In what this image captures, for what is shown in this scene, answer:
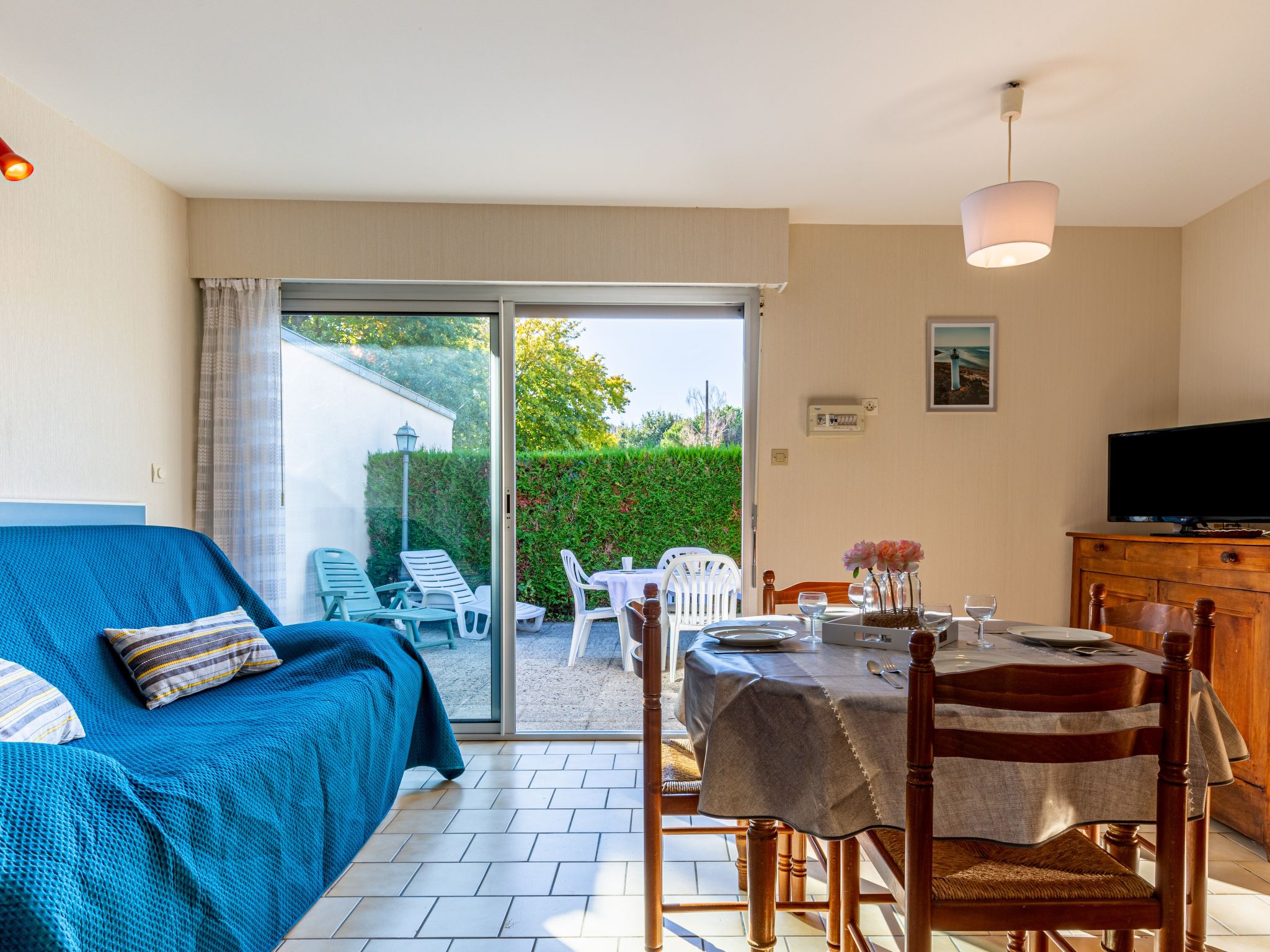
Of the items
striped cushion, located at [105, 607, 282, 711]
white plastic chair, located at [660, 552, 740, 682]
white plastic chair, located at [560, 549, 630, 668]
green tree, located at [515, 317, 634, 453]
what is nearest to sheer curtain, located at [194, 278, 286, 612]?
striped cushion, located at [105, 607, 282, 711]

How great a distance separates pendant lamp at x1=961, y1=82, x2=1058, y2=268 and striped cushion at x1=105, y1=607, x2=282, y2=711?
271cm

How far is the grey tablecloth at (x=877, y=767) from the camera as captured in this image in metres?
1.43

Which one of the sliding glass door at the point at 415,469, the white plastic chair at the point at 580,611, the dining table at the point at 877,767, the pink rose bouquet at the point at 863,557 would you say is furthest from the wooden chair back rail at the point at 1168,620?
the white plastic chair at the point at 580,611

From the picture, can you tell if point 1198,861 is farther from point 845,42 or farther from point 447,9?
point 447,9

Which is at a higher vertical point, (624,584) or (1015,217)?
(1015,217)

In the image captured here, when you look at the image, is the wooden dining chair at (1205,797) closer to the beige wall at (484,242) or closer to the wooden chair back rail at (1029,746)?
the wooden chair back rail at (1029,746)

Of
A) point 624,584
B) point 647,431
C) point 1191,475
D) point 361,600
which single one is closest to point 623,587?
point 624,584

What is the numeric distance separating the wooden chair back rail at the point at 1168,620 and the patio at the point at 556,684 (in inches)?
85.2

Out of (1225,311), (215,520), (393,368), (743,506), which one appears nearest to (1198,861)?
(743,506)

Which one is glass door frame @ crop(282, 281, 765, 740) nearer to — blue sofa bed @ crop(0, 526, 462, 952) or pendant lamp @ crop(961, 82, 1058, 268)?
blue sofa bed @ crop(0, 526, 462, 952)

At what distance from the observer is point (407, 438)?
3.73 m

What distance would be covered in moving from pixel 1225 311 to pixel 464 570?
3604mm

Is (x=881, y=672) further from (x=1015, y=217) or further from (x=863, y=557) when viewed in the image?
(x=1015, y=217)

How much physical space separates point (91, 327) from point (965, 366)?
144 inches
